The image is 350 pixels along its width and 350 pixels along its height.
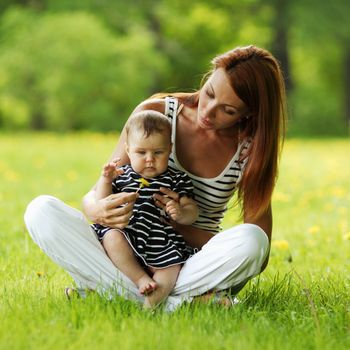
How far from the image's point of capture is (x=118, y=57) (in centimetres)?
2111

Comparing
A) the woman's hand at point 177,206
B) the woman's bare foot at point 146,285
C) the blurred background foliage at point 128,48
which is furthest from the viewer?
the blurred background foliage at point 128,48

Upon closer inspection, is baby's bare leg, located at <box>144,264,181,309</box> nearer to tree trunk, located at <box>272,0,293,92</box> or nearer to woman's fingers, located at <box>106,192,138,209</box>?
woman's fingers, located at <box>106,192,138,209</box>

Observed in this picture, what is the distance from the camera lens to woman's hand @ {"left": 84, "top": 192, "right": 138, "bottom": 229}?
123 inches

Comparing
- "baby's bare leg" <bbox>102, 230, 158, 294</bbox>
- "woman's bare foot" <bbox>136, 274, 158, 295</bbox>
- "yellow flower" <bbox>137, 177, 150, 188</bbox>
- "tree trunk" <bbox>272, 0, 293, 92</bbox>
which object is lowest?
"woman's bare foot" <bbox>136, 274, 158, 295</bbox>

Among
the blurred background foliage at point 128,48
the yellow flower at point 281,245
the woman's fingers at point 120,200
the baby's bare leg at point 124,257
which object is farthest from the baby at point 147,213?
the blurred background foliage at point 128,48

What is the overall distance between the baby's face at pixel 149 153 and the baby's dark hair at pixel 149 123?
0.07 feet

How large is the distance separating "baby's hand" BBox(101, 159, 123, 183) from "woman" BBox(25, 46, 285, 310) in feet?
0.31

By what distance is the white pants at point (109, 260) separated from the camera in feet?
10.2

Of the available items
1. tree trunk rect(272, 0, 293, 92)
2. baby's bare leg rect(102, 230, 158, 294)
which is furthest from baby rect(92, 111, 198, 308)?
tree trunk rect(272, 0, 293, 92)

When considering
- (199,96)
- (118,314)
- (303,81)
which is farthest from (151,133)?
(303,81)

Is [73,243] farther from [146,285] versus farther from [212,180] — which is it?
[212,180]

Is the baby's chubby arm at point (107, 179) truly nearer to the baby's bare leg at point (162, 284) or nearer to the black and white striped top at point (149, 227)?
the black and white striped top at point (149, 227)

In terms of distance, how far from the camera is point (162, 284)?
10.4ft

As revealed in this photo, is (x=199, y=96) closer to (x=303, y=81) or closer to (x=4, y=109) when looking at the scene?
(x=4, y=109)
